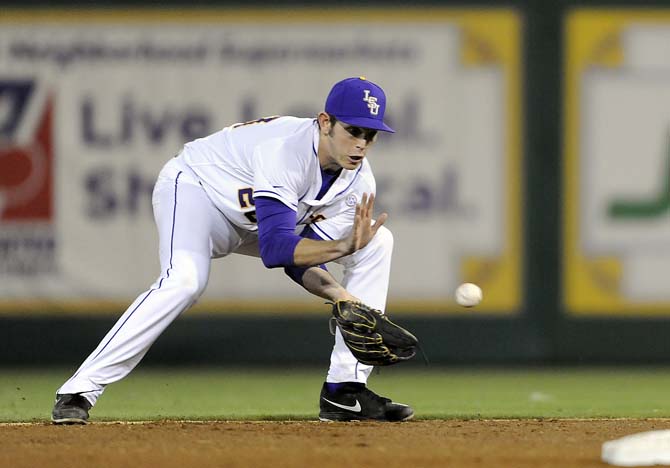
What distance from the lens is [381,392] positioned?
23.9 feet

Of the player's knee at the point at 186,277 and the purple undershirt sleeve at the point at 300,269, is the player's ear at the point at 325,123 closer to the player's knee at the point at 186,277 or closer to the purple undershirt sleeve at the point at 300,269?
the purple undershirt sleeve at the point at 300,269

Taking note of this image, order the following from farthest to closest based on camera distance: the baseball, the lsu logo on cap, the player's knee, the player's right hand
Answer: the baseball < the player's knee < the lsu logo on cap < the player's right hand

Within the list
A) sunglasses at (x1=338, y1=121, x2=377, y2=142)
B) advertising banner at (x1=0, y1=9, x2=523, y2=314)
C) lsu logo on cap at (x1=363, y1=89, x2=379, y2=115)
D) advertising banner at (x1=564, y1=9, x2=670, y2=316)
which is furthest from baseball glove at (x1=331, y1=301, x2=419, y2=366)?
advertising banner at (x1=564, y1=9, x2=670, y2=316)

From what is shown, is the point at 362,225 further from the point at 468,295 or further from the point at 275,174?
the point at 468,295

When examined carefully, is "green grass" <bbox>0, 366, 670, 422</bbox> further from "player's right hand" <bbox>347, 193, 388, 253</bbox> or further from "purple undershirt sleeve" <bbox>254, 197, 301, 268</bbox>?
"player's right hand" <bbox>347, 193, 388, 253</bbox>

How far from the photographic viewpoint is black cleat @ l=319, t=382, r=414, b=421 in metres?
5.53

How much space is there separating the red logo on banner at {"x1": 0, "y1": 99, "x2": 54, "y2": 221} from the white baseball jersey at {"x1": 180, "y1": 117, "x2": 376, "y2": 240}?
3434mm

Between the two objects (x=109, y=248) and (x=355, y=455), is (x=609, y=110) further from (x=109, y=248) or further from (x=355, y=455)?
(x=355, y=455)

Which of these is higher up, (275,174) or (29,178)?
(275,174)

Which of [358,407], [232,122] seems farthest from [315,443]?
[232,122]

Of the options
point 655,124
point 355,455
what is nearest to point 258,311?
point 655,124

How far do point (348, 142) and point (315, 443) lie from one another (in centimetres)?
123

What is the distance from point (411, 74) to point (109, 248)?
247 cm

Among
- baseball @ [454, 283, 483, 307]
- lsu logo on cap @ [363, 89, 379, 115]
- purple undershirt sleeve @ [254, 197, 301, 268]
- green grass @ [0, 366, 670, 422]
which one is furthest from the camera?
green grass @ [0, 366, 670, 422]
